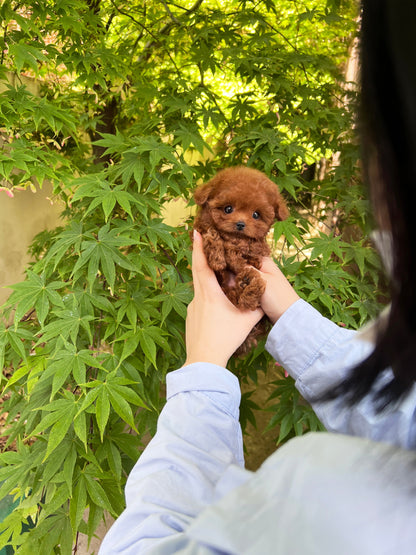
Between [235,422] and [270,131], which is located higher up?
[270,131]

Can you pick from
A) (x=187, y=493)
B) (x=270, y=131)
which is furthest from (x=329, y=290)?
(x=187, y=493)

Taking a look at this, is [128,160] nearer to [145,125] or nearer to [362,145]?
[145,125]

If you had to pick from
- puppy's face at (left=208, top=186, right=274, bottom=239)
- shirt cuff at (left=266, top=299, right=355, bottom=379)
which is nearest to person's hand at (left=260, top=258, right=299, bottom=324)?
shirt cuff at (left=266, top=299, right=355, bottom=379)

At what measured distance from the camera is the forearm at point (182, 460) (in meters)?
0.57

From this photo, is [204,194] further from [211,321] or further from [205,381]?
[205,381]

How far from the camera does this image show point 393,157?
379 millimetres

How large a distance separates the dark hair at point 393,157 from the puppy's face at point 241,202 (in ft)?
2.01

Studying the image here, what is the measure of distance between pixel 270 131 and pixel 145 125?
0.57 metres

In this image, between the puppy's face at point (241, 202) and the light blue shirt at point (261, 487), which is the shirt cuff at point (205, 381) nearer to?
the light blue shirt at point (261, 487)

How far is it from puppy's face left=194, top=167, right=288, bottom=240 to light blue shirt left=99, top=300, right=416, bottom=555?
39cm

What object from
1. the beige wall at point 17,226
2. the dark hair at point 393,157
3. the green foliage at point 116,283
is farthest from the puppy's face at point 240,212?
the beige wall at point 17,226

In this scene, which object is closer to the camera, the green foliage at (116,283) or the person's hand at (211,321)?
the person's hand at (211,321)

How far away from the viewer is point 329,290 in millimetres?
1438

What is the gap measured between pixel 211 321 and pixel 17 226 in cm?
277
